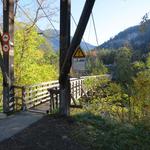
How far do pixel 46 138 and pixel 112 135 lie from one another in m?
1.63

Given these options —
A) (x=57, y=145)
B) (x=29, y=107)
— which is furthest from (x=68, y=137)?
(x=29, y=107)

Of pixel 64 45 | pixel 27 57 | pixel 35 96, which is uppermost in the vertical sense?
pixel 27 57

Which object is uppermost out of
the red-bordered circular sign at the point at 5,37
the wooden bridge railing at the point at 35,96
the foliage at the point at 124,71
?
the red-bordered circular sign at the point at 5,37

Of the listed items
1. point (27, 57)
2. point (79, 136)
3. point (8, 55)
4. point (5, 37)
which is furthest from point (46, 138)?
point (27, 57)

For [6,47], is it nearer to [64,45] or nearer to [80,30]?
[64,45]

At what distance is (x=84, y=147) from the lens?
8.05 m

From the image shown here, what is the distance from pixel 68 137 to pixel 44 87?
11.2m

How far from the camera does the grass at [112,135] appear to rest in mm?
8312

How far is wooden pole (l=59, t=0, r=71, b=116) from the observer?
11320 mm

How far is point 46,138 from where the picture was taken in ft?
28.1

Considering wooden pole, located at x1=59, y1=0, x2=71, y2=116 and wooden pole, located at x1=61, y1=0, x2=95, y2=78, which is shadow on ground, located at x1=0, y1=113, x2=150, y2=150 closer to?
wooden pole, located at x1=59, y1=0, x2=71, y2=116

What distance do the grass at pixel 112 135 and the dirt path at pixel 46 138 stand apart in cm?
28

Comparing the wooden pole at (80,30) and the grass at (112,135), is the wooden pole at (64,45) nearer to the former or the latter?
the wooden pole at (80,30)

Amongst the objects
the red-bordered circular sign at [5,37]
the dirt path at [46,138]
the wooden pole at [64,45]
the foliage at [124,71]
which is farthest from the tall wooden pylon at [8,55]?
the foliage at [124,71]
